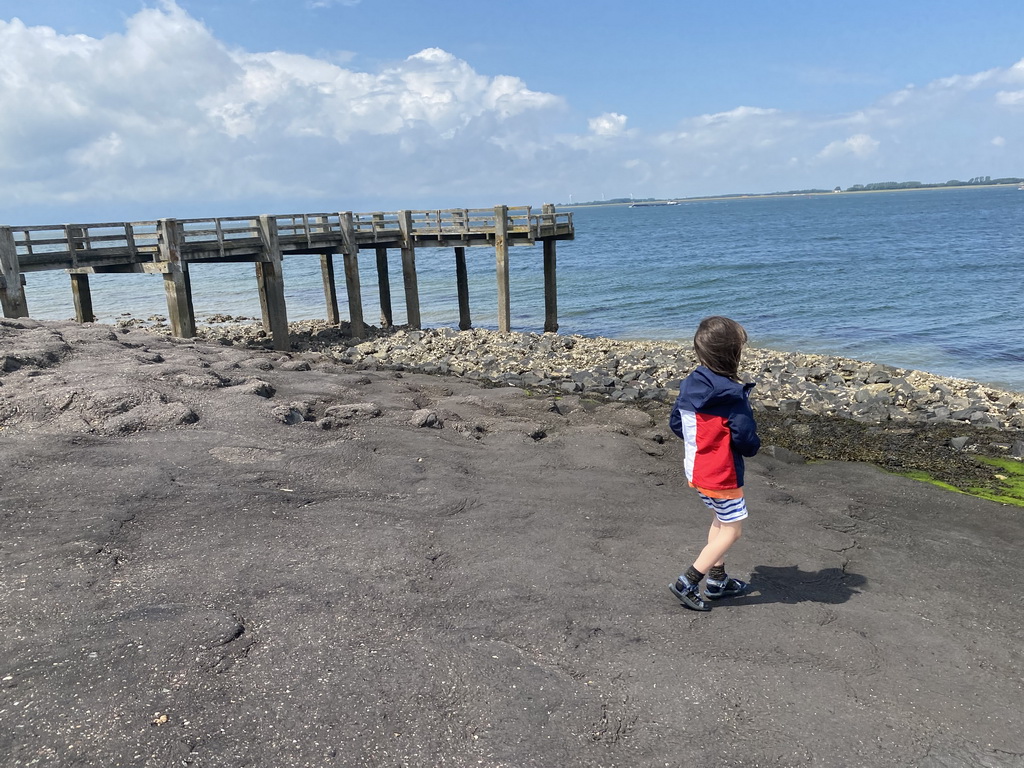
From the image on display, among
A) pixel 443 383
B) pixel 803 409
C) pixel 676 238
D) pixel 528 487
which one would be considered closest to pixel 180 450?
pixel 528 487

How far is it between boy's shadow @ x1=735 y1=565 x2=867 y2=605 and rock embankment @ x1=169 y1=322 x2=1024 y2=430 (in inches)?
309

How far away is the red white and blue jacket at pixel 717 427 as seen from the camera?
4.61m

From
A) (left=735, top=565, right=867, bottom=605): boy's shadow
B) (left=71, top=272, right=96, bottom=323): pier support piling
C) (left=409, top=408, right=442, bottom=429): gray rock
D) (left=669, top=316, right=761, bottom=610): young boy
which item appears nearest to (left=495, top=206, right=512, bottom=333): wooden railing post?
(left=71, top=272, right=96, bottom=323): pier support piling

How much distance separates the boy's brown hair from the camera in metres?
4.57

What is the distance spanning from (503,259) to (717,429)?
19223mm

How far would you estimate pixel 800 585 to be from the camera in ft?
18.4

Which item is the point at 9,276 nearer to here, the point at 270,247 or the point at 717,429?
the point at 270,247

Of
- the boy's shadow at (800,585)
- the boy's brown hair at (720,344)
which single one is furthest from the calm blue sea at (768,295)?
the boy's brown hair at (720,344)

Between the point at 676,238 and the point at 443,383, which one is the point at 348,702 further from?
the point at 676,238

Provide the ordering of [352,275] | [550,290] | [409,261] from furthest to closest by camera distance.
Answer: [550,290] → [409,261] → [352,275]

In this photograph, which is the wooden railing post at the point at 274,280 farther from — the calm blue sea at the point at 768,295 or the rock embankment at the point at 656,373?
the calm blue sea at the point at 768,295

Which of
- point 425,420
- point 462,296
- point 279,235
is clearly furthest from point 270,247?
point 425,420

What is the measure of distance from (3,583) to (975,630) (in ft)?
21.6

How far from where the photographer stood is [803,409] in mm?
13438
